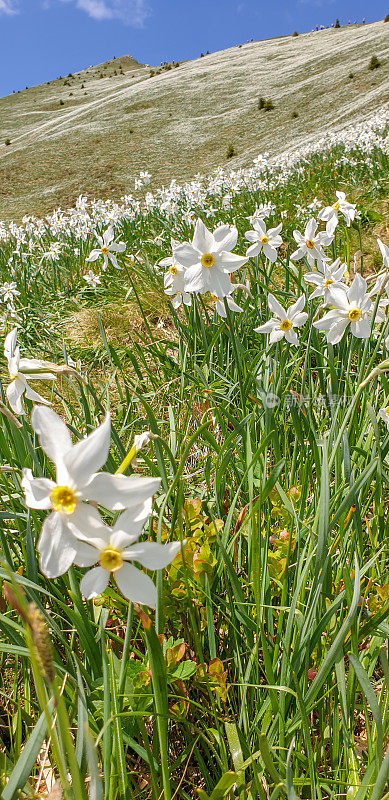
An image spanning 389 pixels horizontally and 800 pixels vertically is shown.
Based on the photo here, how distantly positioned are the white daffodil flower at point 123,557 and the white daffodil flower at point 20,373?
48 centimetres

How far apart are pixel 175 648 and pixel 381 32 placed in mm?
43452

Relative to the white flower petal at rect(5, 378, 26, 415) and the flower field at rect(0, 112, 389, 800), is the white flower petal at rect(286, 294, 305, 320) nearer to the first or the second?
the flower field at rect(0, 112, 389, 800)

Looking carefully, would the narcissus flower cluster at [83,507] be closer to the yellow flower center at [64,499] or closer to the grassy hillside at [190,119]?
the yellow flower center at [64,499]

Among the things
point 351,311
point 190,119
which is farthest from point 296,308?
point 190,119

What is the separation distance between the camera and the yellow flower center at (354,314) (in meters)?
1.62

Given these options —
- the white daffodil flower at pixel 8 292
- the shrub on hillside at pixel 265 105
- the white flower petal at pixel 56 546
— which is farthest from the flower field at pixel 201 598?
the shrub on hillside at pixel 265 105

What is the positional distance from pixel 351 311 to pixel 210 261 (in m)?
0.50

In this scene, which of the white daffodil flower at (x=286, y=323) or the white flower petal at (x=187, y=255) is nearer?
the white flower petal at (x=187, y=255)

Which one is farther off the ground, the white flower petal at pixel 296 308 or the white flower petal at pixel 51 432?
the white flower petal at pixel 296 308

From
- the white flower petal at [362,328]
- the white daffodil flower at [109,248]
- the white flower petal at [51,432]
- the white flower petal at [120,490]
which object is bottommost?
the white flower petal at [120,490]

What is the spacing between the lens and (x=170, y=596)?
125cm

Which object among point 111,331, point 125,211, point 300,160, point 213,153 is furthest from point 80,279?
point 213,153

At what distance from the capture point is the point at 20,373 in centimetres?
122

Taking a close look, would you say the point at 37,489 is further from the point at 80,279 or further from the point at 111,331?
the point at 80,279
